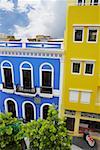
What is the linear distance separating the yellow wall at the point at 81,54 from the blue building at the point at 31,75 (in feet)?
2.57

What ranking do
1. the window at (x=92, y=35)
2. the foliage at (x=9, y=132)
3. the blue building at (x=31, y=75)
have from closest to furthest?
the foliage at (x=9, y=132), the window at (x=92, y=35), the blue building at (x=31, y=75)

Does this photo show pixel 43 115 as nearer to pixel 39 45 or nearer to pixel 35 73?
pixel 35 73

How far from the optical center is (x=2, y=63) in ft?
61.3

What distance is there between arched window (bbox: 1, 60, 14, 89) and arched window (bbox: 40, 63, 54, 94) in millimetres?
Result: 3046

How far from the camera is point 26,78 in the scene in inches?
735

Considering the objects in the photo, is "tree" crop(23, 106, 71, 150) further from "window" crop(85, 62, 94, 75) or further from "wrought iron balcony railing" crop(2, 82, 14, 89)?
"wrought iron balcony railing" crop(2, 82, 14, 89)

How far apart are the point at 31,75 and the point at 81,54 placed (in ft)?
17.0

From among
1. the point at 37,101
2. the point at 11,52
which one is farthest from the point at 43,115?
the point at 11,52

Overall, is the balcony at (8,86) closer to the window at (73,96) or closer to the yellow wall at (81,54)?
the yellow wall at (81,54)

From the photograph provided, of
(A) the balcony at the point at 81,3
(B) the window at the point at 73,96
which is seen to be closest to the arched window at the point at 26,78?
(B) the window at the point at 73,96

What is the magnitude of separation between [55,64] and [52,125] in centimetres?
658

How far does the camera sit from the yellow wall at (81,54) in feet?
49.7

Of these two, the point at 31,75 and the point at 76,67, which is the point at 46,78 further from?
the point at 76,67

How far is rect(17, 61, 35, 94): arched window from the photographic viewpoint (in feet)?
59.6
